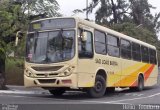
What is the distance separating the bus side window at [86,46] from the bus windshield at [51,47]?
329 mm

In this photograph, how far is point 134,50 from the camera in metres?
24.0

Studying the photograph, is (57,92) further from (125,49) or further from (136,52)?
(136,52)

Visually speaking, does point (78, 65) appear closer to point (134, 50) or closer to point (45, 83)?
point (45, 83)

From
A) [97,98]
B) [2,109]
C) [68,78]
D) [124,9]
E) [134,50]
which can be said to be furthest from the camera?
[124,9]

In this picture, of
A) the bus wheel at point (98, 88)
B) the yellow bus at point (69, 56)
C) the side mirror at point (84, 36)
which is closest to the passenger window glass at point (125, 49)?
the yellow bus at point (69, 56)

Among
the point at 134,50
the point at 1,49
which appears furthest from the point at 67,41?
the point at 134,50

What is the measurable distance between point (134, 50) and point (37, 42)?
770 cm

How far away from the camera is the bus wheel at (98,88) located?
18.4m

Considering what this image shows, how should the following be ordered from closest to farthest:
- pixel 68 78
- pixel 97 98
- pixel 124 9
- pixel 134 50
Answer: pixel 68 78 < pixel 97 98 < pixel 134 50 < pixel 124 9

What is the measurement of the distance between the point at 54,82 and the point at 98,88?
2.39 metres

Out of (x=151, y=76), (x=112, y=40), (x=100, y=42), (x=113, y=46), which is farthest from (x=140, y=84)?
(x=100, y=42)

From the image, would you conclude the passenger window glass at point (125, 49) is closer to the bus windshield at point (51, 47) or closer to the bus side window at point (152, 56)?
the bus side window at point (152, 56)

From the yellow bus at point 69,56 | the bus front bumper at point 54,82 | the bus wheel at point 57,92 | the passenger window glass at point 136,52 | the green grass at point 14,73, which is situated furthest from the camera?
the green grass at point 14,73

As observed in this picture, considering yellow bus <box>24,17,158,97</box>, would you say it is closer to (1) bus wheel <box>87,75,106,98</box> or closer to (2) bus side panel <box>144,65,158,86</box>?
(1) bus wheel <box>87,75,106,98</box>
